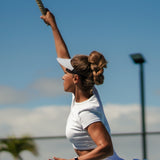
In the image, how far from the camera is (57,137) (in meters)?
7.95

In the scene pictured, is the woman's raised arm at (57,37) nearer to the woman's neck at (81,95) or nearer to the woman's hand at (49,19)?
the woman's hand at (49,19)

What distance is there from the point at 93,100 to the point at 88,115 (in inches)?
6.7

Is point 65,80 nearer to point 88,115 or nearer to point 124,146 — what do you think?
point 88,115

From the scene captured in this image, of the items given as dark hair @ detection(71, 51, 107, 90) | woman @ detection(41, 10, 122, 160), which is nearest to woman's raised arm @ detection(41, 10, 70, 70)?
woman @ detection(41, 10, 122, 160)

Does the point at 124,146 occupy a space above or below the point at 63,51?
below

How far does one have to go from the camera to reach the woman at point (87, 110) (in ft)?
9.42

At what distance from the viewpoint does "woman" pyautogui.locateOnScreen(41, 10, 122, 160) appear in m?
2.87

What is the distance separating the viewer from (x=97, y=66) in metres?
3.06

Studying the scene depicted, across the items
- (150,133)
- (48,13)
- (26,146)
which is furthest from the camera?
(26,146)

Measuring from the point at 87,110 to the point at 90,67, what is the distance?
14.1 inches

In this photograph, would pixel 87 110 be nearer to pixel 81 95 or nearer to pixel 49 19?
pixel 81 95

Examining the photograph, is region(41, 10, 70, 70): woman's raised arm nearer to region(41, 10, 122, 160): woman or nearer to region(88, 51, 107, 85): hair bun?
region(41, 10, 122, 160): woman

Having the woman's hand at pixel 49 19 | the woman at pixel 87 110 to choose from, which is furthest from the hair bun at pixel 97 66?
the woman's hand at pixel 49 19

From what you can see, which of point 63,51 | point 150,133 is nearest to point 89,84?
point 63,51
